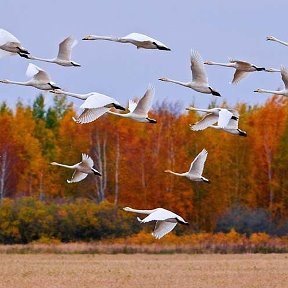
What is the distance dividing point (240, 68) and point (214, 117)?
1.12m

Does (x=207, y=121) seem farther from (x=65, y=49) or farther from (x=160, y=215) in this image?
(x=65, y=49)

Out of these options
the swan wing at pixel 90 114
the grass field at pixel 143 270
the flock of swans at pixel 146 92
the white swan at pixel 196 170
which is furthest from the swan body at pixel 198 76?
the grass field at pixel 143 270

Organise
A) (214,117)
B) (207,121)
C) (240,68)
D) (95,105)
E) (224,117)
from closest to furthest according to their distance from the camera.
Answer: (95,105), (224,117), (240,68), (207,121), (214,117)

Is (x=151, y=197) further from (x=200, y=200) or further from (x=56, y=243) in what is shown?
(x=56, y=243)

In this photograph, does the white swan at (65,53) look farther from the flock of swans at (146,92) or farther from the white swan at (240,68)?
the white swan at (240,68)

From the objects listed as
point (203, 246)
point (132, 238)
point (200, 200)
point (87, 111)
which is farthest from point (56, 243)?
point (87, 111)

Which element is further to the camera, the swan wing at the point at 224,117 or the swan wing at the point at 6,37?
the swan wing at the point at 6,37

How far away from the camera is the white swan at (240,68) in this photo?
23.0 meters

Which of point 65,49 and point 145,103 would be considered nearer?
point 145,103

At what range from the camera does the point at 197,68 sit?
22.4 m

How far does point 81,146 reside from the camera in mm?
78250

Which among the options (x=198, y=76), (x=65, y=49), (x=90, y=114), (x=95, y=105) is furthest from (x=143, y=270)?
(x=95, y=105)

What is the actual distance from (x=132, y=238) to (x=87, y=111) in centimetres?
3816

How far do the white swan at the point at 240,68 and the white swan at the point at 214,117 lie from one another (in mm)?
745
